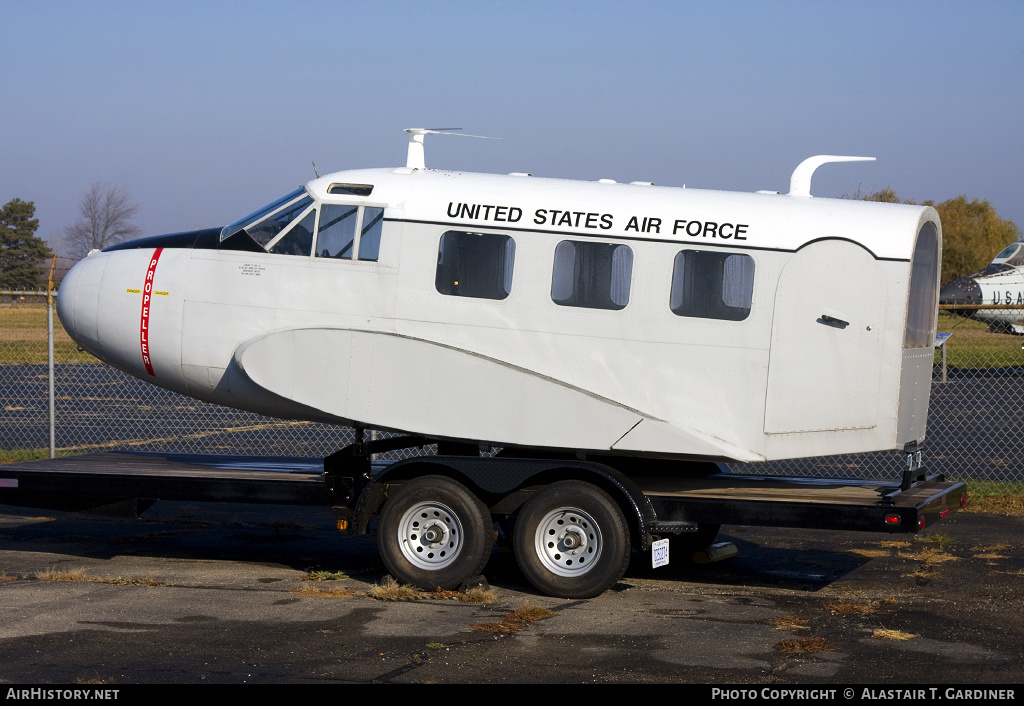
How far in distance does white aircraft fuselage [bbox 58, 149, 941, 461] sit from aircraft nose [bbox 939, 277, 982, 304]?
21.3 m

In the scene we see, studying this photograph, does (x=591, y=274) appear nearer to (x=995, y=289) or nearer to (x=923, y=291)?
(x=923, y=291)

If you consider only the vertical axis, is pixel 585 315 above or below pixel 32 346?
above

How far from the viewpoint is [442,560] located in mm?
8711

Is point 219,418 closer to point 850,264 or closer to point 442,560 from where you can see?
point 442,560

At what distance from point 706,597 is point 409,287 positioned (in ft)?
11.0

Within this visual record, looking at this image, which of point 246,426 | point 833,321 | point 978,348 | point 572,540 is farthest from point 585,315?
point 978,348

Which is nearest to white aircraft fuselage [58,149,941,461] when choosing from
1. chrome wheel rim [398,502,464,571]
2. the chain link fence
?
chrome wheel rim [398,502,464,571]

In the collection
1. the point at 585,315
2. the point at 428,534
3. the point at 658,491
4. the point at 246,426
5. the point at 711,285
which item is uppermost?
the point at 711,285

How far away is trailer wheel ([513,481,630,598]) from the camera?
838cm

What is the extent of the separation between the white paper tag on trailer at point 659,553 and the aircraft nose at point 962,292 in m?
22.4

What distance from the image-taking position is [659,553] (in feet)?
28.0

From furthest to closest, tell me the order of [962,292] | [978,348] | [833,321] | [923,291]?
A: [978,348] → [962,292] → [923,291] → [833,321]

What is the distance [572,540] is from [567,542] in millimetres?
42

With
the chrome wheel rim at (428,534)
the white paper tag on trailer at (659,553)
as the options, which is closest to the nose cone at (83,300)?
the chrome wheel rim at (428,534)
